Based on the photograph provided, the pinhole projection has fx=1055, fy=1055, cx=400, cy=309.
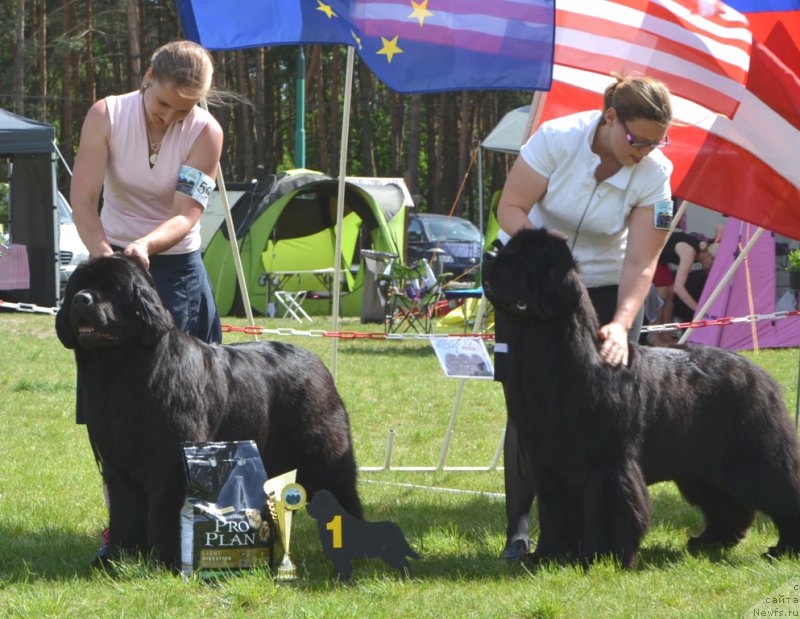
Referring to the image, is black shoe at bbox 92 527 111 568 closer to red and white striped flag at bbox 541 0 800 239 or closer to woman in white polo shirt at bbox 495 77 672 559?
woman in white polo shirt at bbox 495 77 672 559

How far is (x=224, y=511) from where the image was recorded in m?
3.55

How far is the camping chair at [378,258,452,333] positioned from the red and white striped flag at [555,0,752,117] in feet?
27.8

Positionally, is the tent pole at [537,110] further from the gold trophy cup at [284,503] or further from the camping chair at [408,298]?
the camping chair at [408,298]

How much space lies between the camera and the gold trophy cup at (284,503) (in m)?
3.66

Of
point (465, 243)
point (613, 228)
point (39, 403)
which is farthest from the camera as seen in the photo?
point (465, 243)

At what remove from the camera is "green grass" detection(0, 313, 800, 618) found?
10.9 ft

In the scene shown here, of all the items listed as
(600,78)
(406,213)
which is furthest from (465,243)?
(600,78)

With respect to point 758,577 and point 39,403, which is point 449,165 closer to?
point 39,403

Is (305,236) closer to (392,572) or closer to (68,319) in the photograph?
(392,572)

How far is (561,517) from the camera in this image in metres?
3.74

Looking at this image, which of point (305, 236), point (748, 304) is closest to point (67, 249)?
point (305, 236)

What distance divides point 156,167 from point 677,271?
337 inches

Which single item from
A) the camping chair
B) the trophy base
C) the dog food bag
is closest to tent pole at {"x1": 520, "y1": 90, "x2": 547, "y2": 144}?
the dog food bag

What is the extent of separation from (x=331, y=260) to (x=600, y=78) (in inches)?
492
